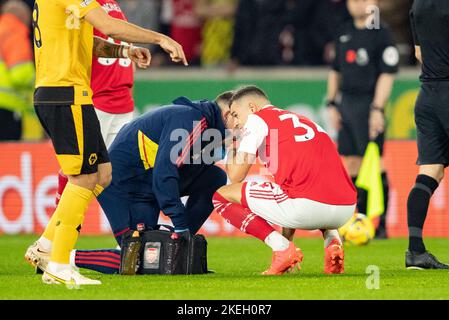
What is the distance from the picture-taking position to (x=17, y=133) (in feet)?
51.1

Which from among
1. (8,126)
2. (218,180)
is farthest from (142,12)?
(218,180)

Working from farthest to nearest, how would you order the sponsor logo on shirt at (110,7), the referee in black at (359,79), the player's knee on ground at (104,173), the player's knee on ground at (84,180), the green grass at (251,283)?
the referee in black at (359,79) < the sponsor logo on shirt at (110,7) < the player's knee on ground at (104,173) < the player's knee on ground at (84,180) < the green grass at (251,283)

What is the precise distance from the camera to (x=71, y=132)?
306 inches

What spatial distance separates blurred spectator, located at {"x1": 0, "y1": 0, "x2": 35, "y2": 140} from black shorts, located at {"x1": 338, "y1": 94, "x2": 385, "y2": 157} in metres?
4.44

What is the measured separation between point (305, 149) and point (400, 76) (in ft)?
24.8

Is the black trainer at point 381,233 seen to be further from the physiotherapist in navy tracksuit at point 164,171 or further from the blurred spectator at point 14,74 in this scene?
the blurred spectator at point 14,74

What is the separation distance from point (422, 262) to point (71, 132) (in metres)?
2.88

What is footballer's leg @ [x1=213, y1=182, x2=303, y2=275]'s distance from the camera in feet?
27.9

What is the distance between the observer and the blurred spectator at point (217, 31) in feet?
54.8

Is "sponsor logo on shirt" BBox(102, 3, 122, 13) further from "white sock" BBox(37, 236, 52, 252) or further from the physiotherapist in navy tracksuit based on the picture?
"white sock" BBox(37, 236, 52, 252)

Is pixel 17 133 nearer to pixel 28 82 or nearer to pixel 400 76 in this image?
pixel 28 82

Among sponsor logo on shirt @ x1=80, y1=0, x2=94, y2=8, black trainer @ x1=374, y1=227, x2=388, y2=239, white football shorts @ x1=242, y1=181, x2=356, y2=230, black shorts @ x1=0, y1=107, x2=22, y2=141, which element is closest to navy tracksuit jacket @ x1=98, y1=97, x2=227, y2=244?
white football shorts @ x1=242, y1=181, x2=356, y2=230

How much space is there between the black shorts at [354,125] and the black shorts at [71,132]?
5.66 m

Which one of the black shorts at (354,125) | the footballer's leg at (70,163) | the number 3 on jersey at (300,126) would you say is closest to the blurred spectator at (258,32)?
the black shorts at (354,125)
